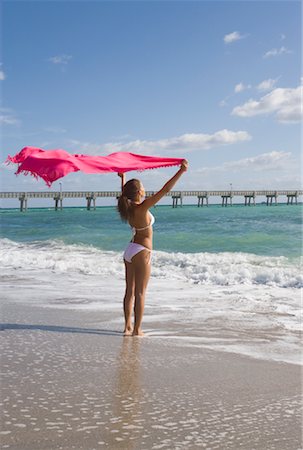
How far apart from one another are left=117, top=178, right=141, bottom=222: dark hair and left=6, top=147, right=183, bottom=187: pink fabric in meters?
0.39

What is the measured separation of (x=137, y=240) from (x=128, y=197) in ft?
1.51

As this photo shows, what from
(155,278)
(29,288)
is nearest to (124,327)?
(29,288)

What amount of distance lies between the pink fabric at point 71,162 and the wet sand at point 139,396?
5.51 feet

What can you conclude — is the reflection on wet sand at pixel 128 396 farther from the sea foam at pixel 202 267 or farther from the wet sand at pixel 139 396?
the sea foam at pixel 202 267

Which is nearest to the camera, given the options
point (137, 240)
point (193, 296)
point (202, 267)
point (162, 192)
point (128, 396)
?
point (128, 396)

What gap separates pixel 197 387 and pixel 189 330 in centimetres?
197

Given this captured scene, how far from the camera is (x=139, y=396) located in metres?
3.63

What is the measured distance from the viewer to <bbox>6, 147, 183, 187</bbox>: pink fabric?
5441mm

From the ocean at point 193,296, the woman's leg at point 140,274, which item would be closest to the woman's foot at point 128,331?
the woman's leg at point 140,274

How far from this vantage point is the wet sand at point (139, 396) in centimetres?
295

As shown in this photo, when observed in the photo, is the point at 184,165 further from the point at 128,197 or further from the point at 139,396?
the point at 139,396

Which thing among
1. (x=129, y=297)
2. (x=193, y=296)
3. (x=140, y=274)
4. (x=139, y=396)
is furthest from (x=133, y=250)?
(x=193, y=296)

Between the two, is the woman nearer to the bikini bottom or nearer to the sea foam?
the bikini bottom

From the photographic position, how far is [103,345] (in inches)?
202
